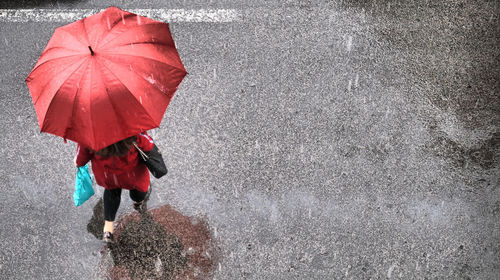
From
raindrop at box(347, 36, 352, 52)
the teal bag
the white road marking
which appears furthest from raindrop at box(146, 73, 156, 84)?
raindrop at box(347, 36, 352, 52)

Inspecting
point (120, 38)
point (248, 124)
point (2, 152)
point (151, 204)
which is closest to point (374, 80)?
point (248, 124)

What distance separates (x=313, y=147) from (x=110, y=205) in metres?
2.07

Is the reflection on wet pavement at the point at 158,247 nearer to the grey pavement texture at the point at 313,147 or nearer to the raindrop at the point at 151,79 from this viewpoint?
the grey pavement texture at the point at 313,147

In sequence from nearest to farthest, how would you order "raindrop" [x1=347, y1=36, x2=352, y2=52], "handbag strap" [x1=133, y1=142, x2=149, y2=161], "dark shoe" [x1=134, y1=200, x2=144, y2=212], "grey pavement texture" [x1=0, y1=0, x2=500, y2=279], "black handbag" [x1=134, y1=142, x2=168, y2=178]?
"handbag strap" [x1=133, y1=142, x2=149, y2=161], "black handbag" [x1=134, y1=142, x2=168, y2=178], "grey pavement texture" [x1=0, y1=0, x2=500, y2=279], "dark shoe" [x1=134, y1=200, x2=144, y2=212], "raindrop" [x1=347, y1=36, x2=352, y2=52]

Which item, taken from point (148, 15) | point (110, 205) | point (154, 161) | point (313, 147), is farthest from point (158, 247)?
point (148, 15)

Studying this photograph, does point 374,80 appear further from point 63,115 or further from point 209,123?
point 63,115

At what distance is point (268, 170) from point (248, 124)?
0.61m

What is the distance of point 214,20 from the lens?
19.2ft

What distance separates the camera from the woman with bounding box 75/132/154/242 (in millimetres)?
3137

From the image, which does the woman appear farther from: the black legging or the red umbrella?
the red umbrella

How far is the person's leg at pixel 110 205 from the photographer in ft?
12.5

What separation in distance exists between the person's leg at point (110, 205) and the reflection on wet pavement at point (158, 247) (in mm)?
206

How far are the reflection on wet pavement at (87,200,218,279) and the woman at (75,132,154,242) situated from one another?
1.13ft

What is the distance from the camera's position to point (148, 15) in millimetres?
5922
